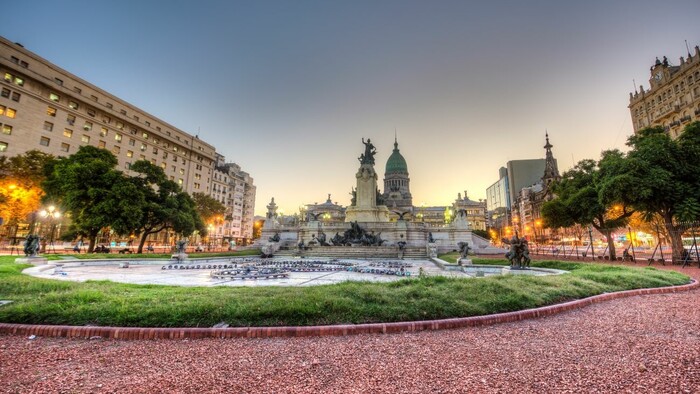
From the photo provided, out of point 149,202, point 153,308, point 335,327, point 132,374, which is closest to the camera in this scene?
point 132,374

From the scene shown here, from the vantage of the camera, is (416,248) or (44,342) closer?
(44,342)

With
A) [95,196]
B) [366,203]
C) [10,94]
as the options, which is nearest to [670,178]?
[366,203]

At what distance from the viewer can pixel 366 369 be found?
424 centimetres

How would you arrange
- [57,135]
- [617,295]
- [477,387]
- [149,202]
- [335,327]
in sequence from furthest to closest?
[57,135]
[149,202]
[617,295]
[335,327]
[477,387]

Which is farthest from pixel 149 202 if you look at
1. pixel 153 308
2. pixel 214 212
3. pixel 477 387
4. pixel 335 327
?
pixel 477 387

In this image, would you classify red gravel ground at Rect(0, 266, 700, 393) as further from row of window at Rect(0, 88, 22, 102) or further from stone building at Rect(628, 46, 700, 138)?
stone building at Rect(628, 46, 700, 138)

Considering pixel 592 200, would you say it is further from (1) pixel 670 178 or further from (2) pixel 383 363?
(2) pixel 383 363

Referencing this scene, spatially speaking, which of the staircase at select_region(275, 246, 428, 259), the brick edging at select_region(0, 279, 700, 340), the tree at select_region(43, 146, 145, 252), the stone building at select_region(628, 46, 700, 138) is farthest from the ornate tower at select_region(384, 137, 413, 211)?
the brick edging at select_region(0, 279, 700, 340)

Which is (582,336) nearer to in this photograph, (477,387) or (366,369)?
(477,387)

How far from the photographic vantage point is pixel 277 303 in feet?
22.6

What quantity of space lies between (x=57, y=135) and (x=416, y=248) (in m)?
57.1

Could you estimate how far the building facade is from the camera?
143ft

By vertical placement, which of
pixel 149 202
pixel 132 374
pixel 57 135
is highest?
pixel 57 135

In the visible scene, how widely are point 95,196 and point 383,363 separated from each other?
115 ft
